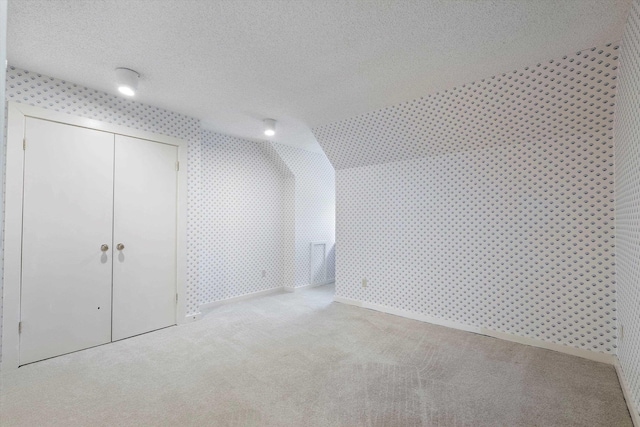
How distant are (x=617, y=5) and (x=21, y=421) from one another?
4.18 m

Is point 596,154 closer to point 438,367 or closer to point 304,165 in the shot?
point 438,367

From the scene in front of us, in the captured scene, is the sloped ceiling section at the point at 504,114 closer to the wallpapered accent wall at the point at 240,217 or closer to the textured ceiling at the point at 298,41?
the textured ceiling at the point at 298,41

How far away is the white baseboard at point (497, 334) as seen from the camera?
2559 mm

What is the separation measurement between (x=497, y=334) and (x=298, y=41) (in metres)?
3.07

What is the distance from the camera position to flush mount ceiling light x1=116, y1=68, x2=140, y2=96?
247 cm

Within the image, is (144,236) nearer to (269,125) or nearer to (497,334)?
(269,125)

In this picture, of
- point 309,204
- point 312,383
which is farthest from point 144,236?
point 309,204

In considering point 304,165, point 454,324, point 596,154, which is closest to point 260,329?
point 454,324

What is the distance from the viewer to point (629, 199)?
2.08m

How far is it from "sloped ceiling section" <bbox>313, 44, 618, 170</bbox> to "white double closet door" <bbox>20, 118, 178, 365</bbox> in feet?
6.90

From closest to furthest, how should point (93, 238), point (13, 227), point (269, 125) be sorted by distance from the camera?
point (13, 227)
point (93, 238)
point (269, 125)

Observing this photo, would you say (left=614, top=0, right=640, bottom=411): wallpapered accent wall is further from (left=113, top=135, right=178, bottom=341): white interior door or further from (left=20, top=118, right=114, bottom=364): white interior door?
(left=20, top=118, right=114, bottom=364): white interior door

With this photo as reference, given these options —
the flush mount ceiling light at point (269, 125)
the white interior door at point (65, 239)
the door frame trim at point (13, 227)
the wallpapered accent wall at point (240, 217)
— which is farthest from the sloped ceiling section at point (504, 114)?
the door frame trim at point (13, 227)

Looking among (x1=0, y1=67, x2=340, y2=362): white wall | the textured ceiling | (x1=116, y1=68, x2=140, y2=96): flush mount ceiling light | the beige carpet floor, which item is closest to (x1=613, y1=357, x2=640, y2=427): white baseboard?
the beige carpet floor
